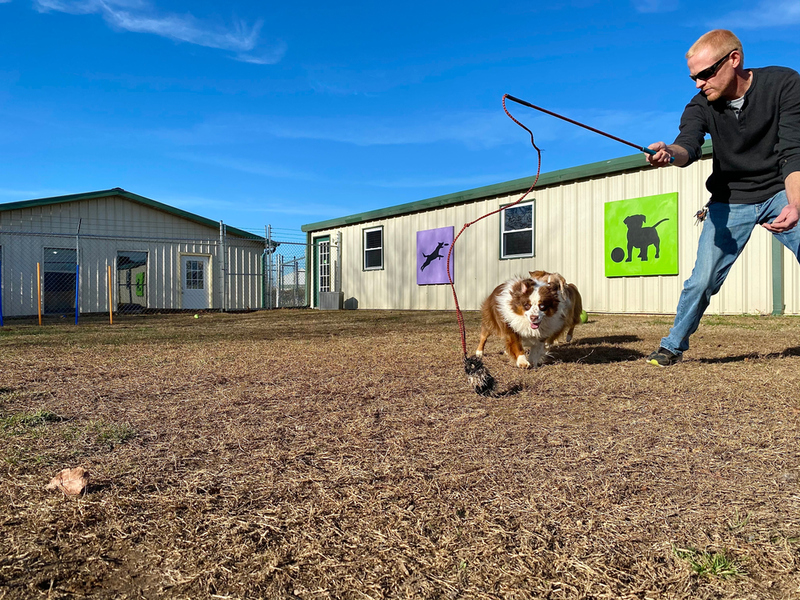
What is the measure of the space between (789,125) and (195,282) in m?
18.3

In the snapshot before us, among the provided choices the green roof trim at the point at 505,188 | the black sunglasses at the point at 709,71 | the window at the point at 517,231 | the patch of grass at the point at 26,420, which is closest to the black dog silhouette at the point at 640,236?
the green roof trim at the point at 505,188

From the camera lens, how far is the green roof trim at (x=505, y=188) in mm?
10550

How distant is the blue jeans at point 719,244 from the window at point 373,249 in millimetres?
12863

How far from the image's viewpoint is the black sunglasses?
131 inches

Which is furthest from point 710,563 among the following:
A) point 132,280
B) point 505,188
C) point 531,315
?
point 132,280

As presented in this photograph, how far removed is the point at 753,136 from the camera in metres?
3.52

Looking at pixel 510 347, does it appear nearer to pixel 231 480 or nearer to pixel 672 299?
pixel 231 480

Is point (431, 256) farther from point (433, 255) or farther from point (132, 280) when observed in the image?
point (132, 280)

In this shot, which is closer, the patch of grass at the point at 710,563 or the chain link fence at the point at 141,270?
the patch of grass at the point at 710,563

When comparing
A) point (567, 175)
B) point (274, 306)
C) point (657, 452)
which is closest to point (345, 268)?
point (274, 306)

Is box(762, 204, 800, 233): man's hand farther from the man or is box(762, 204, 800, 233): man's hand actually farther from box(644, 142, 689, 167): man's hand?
box(644, 142, 689, 167): man's hand

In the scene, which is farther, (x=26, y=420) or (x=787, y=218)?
(x=787, y=218)

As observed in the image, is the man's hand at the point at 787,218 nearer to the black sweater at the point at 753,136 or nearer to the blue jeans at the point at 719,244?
the black sweater at the point at 753,136

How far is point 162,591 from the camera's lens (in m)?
1.21
